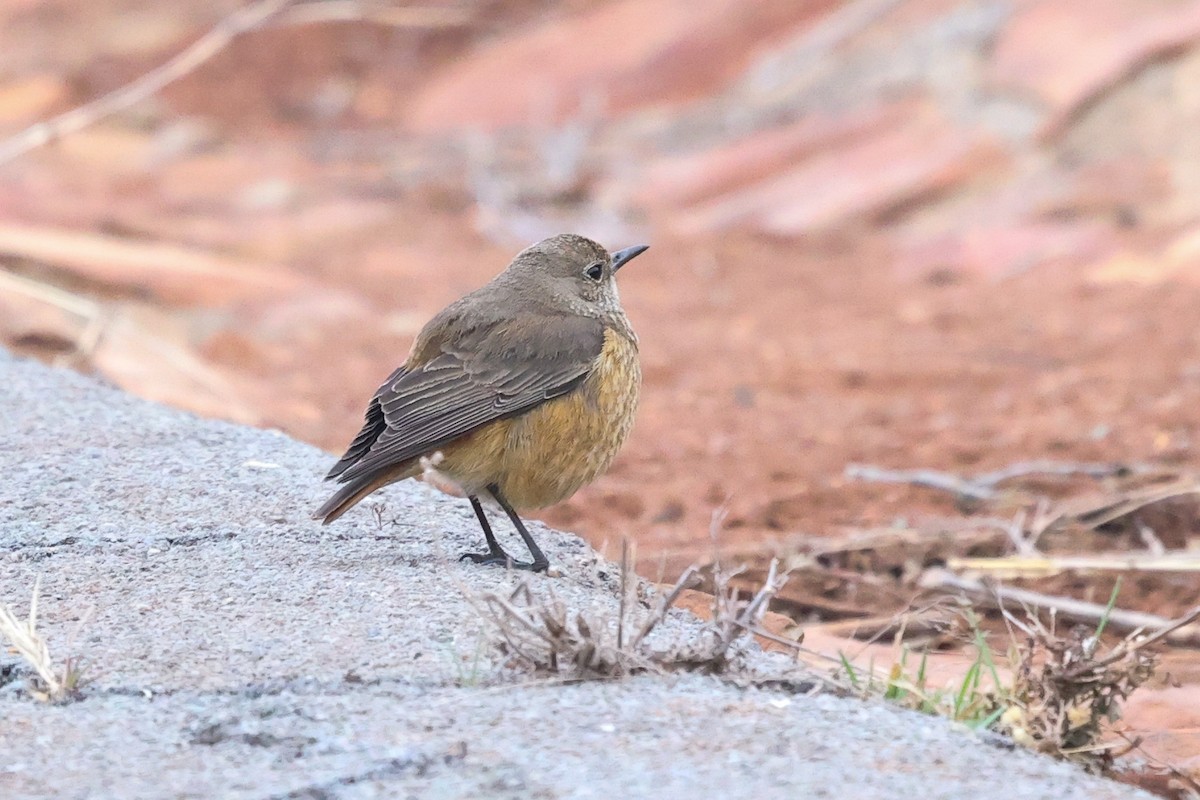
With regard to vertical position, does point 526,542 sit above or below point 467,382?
below

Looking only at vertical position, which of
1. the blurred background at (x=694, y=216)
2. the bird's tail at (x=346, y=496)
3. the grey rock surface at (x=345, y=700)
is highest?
the blurred background at (x=694, y=216)

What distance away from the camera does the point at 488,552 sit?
4.34 m

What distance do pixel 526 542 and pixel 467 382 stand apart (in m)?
0.48

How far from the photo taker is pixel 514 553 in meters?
4.48

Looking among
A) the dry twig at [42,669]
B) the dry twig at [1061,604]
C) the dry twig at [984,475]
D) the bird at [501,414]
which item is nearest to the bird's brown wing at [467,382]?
the bird at [501,414]

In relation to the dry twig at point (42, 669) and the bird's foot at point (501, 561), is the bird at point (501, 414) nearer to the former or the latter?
the bird's foot at point (501, 561)

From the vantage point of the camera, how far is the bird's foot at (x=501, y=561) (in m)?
4.14


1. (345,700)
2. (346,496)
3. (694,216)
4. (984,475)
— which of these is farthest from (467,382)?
(694,216)

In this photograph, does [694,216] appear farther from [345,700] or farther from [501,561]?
[345,700]

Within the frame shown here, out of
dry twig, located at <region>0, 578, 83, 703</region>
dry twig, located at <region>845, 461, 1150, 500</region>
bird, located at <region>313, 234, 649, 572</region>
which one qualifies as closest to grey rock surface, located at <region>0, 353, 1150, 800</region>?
dry twig, located at <region>0, 578, 83, 703</region>

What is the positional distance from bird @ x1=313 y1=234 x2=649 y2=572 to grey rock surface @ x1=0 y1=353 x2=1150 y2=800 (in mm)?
204

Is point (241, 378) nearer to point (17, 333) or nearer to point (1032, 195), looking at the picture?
point (17, 333)

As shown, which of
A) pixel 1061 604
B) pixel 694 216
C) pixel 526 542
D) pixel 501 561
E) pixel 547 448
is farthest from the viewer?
pixel 694 216

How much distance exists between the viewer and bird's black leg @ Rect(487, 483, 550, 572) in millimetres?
4188
